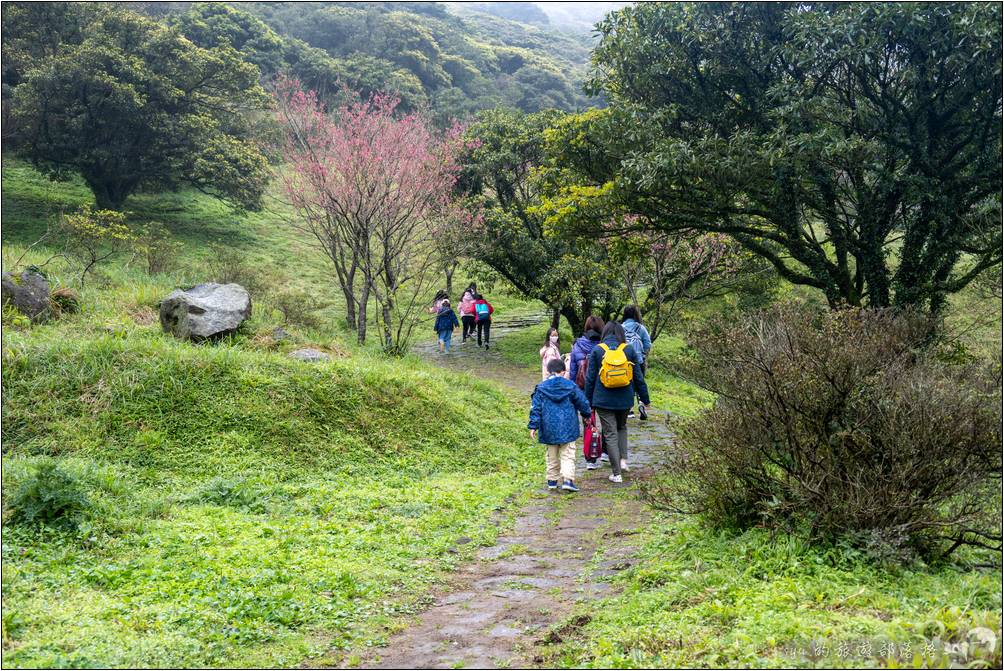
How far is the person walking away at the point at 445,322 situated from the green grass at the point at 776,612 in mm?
14790

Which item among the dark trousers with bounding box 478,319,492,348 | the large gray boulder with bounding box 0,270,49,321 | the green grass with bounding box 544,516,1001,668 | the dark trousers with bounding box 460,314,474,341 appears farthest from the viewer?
the dark trousers with bounding box 460,314,474,341

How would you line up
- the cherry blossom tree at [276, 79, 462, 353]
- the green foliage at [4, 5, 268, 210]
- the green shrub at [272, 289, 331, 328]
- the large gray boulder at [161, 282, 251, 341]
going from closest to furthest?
1. the large gray boulder at [161, 282, 251, 341]
2. the cherry blossom tree at [276, 79, 462, 353]
3. the green shrub at [272, 289, 331, 328]
4. the green foliage at [4, 5, 268, 210]

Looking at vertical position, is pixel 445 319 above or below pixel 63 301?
below

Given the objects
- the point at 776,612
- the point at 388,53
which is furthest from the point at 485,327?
the point at 388,53

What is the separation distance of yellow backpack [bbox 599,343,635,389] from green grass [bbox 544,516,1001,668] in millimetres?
3272

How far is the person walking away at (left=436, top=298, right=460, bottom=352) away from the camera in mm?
19484

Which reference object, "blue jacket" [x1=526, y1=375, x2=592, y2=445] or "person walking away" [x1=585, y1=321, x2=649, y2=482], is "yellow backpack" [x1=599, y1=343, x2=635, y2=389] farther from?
"blue jacket" [x1=526, y1=375, x2=592, y2=445]

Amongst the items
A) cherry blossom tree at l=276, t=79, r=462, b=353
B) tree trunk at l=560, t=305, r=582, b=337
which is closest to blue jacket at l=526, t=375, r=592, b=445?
cherry blossom tree at l=276, t=79, r=462, b=353

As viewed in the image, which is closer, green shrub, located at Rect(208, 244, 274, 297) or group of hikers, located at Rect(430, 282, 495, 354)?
green shrub, located at Rect(208, 244, 274, 297)

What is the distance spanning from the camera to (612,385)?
27.0ft

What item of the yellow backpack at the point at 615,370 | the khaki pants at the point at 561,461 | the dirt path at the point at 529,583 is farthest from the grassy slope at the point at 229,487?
the yellow backpack at the point at 615,370

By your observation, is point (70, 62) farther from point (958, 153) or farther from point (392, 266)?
point (958, 153)

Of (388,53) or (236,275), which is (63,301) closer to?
(236,275)

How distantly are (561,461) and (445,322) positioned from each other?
11966 millimetres
